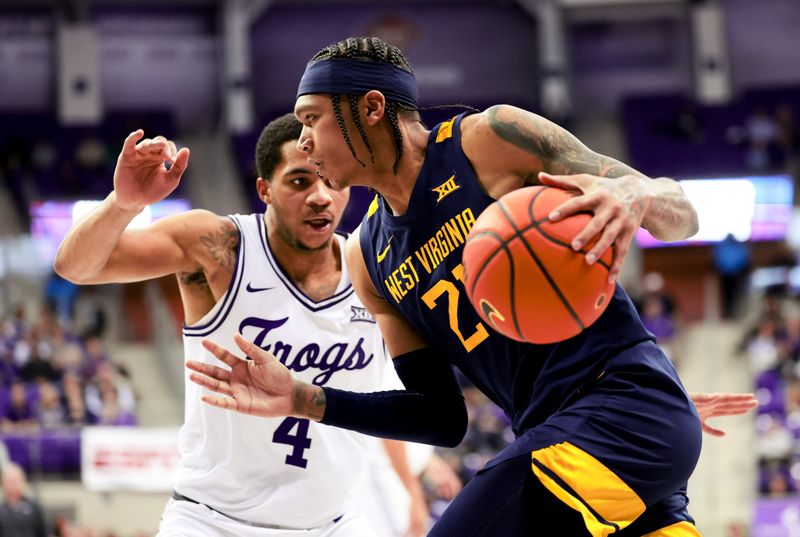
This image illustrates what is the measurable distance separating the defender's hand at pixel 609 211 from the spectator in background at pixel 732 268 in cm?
1737

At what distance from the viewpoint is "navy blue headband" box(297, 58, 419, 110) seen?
3.82 meters

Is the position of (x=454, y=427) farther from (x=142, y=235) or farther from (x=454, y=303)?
(x=142, y=235)

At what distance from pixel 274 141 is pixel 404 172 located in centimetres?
131

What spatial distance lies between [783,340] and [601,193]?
1480 cm

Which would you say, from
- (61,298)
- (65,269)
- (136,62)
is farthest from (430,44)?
(65,269)

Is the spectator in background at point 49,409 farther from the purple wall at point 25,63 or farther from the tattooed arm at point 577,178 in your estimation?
the purple wall at point 25,63

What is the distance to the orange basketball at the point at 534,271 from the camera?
10.4ft

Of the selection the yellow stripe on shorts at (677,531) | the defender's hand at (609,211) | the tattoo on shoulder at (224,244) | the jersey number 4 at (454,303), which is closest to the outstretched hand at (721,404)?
the yellow stripe on shorts at (677,531)

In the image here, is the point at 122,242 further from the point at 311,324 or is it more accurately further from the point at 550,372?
the point at 550,372

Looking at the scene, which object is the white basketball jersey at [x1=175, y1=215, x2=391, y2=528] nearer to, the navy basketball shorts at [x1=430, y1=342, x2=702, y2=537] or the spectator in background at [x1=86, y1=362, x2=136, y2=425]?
the navy basketball shorts at [x1=430, y1=342, x2=702, y2=537]

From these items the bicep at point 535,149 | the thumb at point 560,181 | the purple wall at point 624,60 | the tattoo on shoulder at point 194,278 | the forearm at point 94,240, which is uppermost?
the purple wall at point 624,60

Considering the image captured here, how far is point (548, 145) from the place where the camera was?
357 cm

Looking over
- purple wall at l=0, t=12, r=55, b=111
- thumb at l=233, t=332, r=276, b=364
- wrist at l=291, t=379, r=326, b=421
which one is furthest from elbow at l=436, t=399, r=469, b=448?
purple wall at l=0, t=12, r=55, b=111

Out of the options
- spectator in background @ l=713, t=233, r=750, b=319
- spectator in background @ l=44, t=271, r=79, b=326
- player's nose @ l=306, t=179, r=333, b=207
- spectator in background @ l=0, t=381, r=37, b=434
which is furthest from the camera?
spectator in background @ l=713, t=233, r=750, b=319
